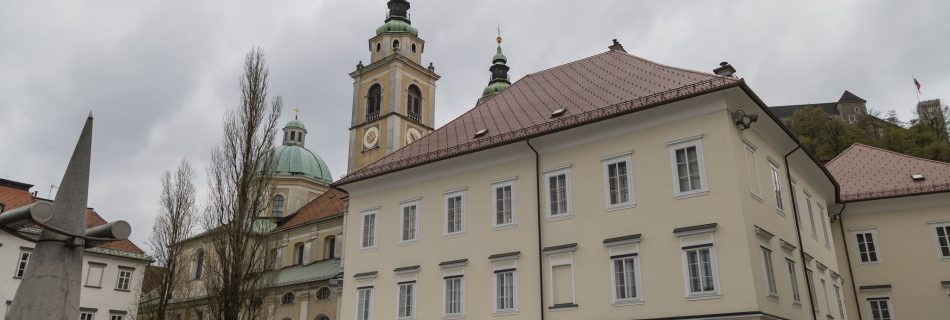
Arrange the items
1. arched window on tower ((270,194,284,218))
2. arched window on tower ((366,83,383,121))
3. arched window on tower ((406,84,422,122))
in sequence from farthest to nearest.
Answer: arched window on tower ((406,84,422,122)) < arched window on tower ((366,83,383,121)) < arched window on tower ((270,194,284,218))

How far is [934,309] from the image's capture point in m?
24.3

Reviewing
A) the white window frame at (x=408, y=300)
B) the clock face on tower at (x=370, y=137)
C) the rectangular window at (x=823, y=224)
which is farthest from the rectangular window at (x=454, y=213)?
the clock face on tower at (x=370, y=137)

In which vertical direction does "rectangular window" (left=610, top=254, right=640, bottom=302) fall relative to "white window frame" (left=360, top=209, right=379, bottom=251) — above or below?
below

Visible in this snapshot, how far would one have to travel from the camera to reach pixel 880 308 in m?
25.5

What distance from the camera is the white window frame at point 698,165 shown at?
1694 centimetres

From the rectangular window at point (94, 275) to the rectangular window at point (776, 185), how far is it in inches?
1373

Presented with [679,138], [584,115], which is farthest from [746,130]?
[584,115]

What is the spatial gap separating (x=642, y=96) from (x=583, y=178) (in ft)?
9.01

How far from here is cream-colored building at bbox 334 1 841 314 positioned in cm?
1664

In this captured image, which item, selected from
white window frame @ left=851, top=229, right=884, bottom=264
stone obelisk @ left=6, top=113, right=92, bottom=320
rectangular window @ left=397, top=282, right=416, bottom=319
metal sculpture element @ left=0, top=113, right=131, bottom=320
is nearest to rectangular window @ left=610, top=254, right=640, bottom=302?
rectangular window @ left=397, top=282, right=416, bottom=319

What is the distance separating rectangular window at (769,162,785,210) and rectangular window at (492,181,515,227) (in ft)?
23.8

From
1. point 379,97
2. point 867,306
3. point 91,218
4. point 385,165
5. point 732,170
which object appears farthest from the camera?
point 379,97

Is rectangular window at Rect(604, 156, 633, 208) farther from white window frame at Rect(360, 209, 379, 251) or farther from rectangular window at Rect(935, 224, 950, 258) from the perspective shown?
rectangular window at Rect(935, 224, 950, 258)

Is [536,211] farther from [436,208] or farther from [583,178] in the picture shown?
[436,208]
